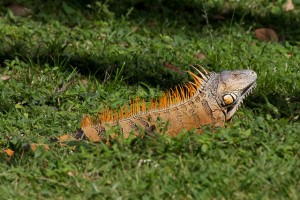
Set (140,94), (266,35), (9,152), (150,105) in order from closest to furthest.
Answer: (9,152) < (150,105) < (140,94) < (266,35)

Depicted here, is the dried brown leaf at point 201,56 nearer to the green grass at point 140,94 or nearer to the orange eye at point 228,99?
the green grass at point 140,94

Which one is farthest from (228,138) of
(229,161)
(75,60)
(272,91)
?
(75,60)

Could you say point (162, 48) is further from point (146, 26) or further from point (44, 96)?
point (44, 96)

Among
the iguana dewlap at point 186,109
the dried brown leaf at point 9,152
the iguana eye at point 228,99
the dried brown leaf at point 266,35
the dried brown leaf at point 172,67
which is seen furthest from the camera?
the dried brown leaf at point 266,35

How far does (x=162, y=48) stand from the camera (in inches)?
376

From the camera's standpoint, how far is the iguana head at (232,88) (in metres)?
7.68

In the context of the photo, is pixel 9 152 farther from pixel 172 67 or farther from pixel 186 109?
pixel 172 67

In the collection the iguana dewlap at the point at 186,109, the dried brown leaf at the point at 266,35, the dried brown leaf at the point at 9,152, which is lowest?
the dried brown leaf at the point at 266,35

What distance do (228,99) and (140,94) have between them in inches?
38.5

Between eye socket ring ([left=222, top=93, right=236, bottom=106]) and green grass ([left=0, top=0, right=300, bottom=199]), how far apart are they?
15 cm

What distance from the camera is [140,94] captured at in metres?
8.36

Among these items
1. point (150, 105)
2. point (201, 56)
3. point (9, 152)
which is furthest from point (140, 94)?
point (9, 152)

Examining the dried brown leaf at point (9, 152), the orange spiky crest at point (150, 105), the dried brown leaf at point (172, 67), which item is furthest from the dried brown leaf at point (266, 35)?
the dried brown leaf at point (9, 152)

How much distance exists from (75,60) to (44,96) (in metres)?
0.83
